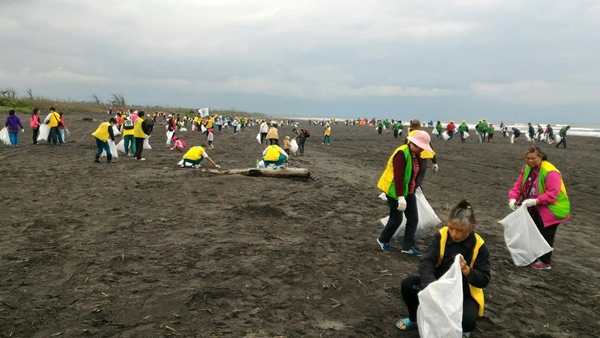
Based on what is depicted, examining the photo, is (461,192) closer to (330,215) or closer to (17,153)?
(330,215)

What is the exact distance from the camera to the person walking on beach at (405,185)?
16.5 ft

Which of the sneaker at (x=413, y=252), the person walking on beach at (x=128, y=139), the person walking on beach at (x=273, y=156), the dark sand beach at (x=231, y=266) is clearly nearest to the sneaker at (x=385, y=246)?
the dark sand beach at (x=231, y=266)

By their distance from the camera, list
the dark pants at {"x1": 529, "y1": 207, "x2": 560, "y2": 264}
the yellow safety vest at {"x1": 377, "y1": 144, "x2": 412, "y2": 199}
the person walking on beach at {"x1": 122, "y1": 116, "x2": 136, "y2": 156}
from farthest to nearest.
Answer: the person walking on beach at {"x1": 122, "y1": 116, "x2": 136, "y2": 156}
the dark pants at {"x1": 529, "y1": 207, "x2": 560, "y2": 264}
the yellow safety vest at {"x1": 377, "y1": 144, "x2": 412, "y2": 199}

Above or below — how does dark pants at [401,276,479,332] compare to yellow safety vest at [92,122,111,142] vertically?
below

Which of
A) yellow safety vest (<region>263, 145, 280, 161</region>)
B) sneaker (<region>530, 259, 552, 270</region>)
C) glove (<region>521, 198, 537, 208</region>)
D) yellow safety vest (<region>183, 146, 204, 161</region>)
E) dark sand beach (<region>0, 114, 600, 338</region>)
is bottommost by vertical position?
dark sand beach (<region>0, 114, 600, 338</region>)

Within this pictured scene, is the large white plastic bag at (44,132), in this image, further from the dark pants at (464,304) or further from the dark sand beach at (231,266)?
the dark pants at (464,304)

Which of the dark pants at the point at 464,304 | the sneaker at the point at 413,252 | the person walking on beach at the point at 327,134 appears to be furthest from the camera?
the person walking on beach at the point at 327,134

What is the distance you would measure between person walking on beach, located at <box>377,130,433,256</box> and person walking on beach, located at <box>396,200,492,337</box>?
1657 millimetres

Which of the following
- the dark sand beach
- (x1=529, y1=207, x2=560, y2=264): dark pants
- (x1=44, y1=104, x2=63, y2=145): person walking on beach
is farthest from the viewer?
(x1=44, y1=104, x2=63, y2=145): person walking on beach

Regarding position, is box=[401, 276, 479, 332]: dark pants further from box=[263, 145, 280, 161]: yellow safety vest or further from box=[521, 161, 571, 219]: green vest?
box=[263, 145, 280, 161]: yellow safety vest

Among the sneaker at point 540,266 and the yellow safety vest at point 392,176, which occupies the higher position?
the yellow safety vest at point 392,176

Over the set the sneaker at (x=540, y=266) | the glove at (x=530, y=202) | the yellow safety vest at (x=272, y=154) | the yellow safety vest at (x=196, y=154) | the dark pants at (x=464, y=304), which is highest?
the glove at (x=530, y=202)

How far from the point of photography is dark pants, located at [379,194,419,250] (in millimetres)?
5215

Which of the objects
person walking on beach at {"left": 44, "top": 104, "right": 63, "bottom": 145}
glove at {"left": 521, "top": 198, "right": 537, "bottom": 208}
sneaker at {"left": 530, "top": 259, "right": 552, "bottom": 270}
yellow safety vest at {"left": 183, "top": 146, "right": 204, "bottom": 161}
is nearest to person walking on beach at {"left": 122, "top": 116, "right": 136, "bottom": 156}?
yellow safety vest at {"left": 183, "top": 146, "right": 204, "bottom": 161}
